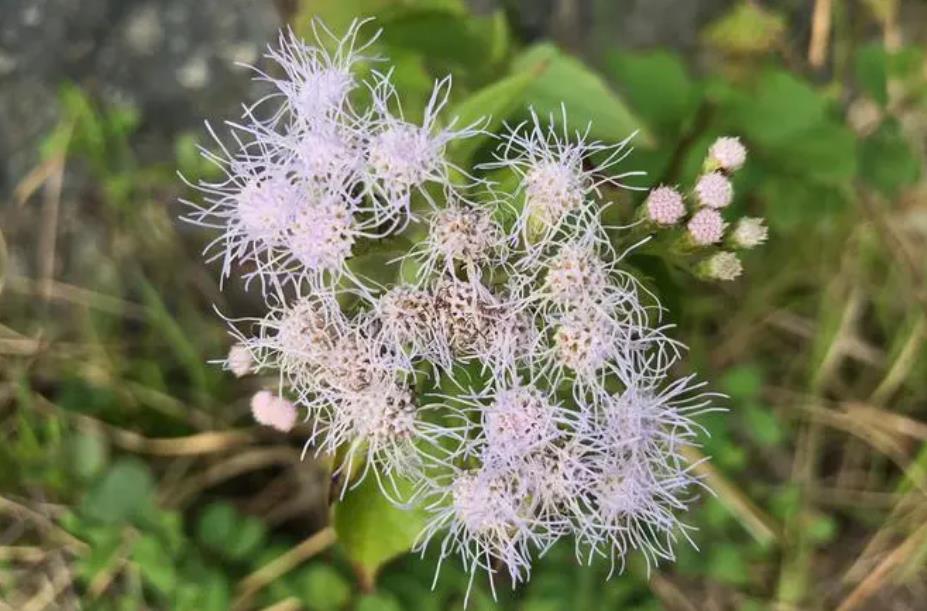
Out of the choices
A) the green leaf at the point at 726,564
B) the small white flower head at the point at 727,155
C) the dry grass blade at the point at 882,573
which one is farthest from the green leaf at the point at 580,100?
the dry grass blade at the point at 882,573

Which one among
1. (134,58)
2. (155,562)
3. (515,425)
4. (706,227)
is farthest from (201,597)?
(134,58)

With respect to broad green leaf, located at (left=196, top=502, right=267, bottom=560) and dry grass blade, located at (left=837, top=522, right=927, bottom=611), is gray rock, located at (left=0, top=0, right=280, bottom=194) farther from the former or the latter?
dry grass blade, located at (left=837, top=522, right=927, bottom=611)

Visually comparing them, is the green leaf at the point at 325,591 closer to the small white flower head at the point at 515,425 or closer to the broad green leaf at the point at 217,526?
the broad green leaf at the point at 217,526

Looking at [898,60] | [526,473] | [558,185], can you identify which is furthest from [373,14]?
[898,60]

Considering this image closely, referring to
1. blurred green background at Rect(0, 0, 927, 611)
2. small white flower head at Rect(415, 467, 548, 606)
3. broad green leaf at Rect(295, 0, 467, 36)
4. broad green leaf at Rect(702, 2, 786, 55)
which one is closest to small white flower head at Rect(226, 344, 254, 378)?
small white flower head at Rect(415, 467, 548, 606)

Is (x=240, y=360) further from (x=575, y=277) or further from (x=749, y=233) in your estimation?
(x=749, y=233)

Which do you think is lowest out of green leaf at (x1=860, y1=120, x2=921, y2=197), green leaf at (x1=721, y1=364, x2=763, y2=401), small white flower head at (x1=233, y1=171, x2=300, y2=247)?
green leaf at (x1=721, y1=364, x2=763, y2=401)
